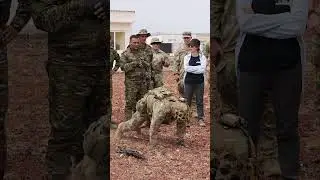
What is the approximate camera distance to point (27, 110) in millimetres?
3572

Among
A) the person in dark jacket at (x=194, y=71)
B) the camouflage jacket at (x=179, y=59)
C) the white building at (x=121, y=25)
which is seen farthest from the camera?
the white building at (x=121, y=25)

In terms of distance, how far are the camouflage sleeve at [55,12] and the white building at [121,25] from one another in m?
17.2

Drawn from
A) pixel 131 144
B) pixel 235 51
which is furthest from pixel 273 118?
pixel 131 144

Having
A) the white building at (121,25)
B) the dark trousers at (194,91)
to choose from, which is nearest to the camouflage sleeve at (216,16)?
the dark trousers at (194,91)

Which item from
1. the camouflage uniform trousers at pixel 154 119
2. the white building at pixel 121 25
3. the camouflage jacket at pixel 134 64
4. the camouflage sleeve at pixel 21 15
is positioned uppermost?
the white building at pixel 121 25

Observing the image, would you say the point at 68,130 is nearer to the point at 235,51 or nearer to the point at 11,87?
the point at 11,87

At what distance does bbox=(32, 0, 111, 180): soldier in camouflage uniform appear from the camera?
3.48 metres

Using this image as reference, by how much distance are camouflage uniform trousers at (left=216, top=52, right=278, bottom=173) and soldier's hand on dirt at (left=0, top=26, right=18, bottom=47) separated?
1.34 metres

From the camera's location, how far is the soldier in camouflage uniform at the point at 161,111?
7.98m

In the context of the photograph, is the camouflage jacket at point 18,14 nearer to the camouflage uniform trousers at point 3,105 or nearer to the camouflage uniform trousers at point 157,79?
the camouflage uniform trousers at point 3,105

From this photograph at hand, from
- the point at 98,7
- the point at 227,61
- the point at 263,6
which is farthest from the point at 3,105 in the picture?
the point at 263,6

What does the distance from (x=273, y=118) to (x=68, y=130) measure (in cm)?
138

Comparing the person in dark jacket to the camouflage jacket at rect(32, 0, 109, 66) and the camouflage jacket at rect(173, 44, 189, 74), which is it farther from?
the camouflage jacket at rect(32, 0, 109, 66)

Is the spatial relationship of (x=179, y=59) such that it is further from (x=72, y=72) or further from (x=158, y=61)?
(x=72, y=72)
